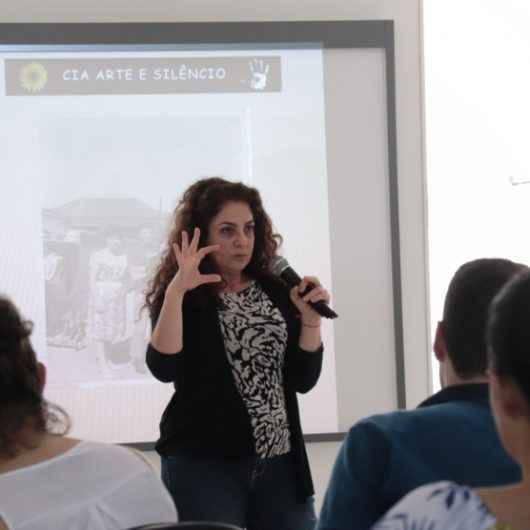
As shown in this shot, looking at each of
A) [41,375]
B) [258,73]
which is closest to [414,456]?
[41,375]

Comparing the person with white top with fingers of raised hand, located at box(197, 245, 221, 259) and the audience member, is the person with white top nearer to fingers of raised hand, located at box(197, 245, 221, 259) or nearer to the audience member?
the audience member

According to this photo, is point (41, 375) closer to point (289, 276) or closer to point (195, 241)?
point (195, 241)

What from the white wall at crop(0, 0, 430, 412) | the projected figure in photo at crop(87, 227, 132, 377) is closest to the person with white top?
the projected figure in photo at crop(87, 227, 132, 377)

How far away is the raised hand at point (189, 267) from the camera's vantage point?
2.13 metres

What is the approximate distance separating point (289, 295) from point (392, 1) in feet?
5.20

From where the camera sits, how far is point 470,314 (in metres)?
1.29

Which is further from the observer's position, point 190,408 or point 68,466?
point 190,408

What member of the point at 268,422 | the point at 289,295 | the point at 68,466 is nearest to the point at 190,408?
the point at 268,422

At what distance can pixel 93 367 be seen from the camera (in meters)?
3.19

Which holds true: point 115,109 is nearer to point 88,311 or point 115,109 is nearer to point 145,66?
point 145,66

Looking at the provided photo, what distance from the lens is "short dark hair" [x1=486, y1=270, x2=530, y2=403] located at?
0.82 metres

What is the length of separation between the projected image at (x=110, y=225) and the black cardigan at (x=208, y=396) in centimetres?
100

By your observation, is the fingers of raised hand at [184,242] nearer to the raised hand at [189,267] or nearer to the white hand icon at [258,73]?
the raised hand at [189,267]

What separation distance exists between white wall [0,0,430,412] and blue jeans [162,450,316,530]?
3.74ft
